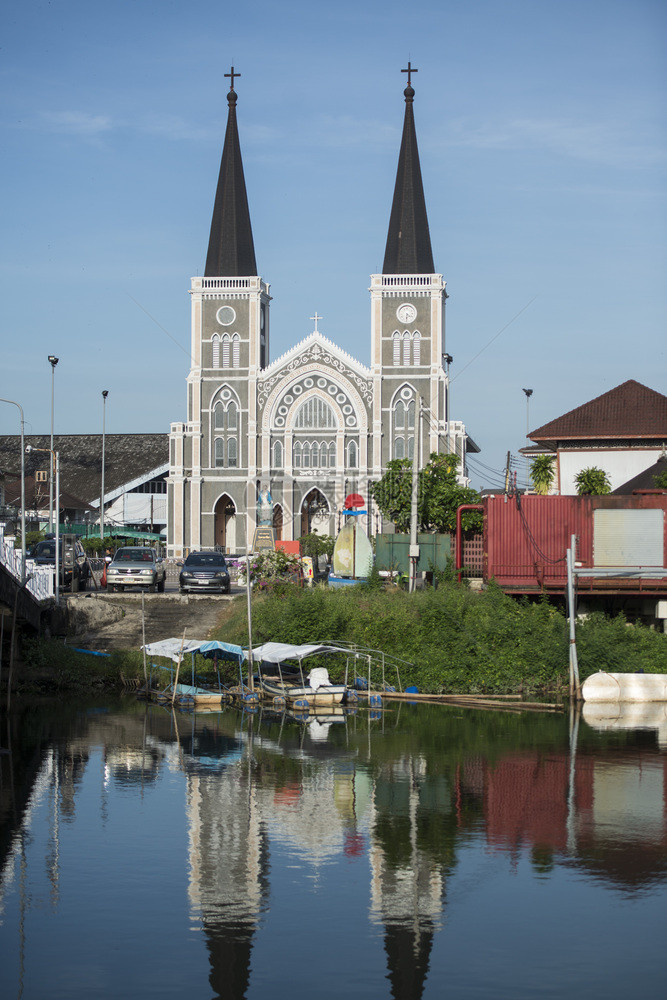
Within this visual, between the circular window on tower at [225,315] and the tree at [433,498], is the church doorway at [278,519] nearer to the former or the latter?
the circular window on tower at [225,315]

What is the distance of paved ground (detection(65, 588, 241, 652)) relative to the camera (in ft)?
119

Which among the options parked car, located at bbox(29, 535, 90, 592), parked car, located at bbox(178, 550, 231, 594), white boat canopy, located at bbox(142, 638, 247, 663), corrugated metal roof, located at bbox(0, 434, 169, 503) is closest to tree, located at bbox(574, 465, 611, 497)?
parked car, located at bbox(178, 550, 231, 594)

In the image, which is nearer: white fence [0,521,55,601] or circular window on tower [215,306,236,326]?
white fence [0,521,55,601]

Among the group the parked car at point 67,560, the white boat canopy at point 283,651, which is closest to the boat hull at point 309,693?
the white boat canopy at point 283,651

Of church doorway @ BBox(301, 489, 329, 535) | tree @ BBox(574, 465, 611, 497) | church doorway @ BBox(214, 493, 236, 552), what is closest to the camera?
tree @ BBox(574, 465, 611, 497)

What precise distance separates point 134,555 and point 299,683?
14321mm

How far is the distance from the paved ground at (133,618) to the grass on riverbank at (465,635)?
7.06 feet

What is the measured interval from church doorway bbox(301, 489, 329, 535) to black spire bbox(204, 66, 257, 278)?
50.7ft

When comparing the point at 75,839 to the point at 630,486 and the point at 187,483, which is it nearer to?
the point at 630,486

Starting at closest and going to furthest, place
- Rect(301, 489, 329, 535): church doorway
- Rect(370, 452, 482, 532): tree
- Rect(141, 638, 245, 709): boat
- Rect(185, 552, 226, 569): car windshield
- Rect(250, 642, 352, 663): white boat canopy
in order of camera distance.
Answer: Rect(250, 642, 352, 663): white boat canopy, Rect(141, 638, 245, 709): boat, Rect(185, 552, 226, 569): car windshield, Rect(370, 452, 482, 532): tree, Rect(301, 489, 329, 535): church doorway

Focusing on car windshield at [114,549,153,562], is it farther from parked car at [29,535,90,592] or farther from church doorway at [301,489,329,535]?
church doorway at [301,489,329,535]

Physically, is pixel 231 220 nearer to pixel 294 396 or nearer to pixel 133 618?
pixel 294 396

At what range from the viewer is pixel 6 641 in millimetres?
32719

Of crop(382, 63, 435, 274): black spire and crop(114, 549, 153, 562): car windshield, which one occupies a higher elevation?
crop(382, 63, 435, 274): black spire
